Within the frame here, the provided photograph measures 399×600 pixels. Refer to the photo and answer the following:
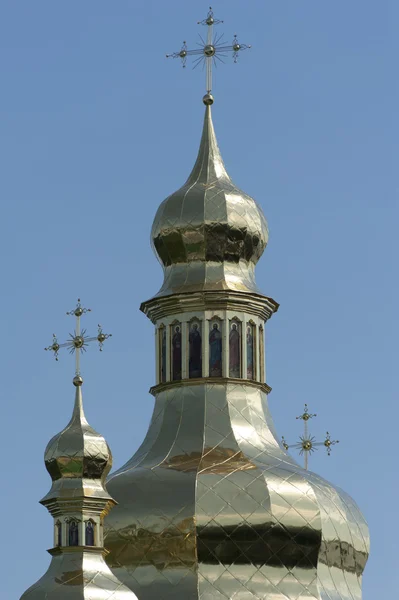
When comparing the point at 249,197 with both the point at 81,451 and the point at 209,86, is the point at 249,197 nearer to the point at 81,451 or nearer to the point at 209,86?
the point at 209,86

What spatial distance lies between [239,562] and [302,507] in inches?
64.4

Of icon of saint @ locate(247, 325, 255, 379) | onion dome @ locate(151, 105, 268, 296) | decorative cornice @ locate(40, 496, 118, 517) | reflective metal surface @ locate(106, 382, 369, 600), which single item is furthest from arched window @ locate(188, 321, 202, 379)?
decorative cornice @ locate(40, 496, 118, 517)

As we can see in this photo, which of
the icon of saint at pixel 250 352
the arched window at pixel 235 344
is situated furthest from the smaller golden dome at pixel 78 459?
the icon of saint at pixel 250 352

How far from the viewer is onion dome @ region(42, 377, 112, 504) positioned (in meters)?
51.8

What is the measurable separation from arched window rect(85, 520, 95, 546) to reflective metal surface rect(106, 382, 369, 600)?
8.20ft

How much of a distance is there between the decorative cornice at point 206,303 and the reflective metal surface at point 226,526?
2.76 metres

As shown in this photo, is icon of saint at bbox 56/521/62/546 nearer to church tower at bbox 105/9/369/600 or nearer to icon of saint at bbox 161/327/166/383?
church tower at bbox 105/9/369/600

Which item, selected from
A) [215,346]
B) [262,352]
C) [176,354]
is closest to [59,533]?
[176,354]

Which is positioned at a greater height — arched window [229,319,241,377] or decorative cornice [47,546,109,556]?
arched window [229,319,241,377]

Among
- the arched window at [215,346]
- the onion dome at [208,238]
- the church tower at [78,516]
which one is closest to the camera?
the church tower at [78,516]

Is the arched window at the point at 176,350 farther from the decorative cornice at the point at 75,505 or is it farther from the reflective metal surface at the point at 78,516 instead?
the decorative cornice at the point at 75,505

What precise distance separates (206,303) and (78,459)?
21.3 ft

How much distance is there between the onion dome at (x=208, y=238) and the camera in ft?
189

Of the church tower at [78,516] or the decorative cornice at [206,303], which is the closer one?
the church tower at [78,516]
